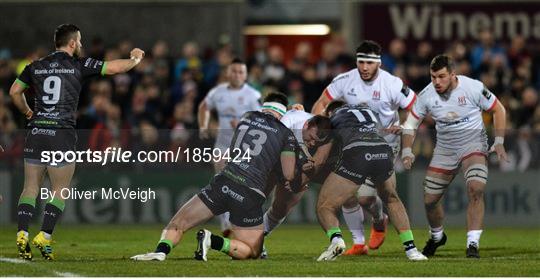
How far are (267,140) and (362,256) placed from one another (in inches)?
94.0

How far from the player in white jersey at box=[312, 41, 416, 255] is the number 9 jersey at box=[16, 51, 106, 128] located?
10.5 feet

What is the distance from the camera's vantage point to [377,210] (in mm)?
19078

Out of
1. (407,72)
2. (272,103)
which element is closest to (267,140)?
(272,103)

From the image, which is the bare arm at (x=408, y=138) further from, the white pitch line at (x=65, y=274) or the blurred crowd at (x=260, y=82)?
the blurred crowd at (x=260, y=82)

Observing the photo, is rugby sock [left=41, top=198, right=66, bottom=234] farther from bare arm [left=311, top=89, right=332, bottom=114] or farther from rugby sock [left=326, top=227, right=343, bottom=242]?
bare arm [left=311, top=89, right=332, bottom=114]

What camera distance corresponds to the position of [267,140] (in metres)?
16.5

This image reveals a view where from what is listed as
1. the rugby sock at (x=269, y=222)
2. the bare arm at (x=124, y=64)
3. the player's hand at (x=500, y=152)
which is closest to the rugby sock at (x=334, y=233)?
the rugby sock at (x=269, y=222)

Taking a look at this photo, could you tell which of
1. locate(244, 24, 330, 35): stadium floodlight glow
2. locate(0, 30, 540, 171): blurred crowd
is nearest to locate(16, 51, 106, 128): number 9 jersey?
locate(0, 30, 540, 171): blurred crowd

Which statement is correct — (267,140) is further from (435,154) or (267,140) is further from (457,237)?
(457,237)

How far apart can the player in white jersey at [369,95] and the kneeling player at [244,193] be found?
6.07 feet

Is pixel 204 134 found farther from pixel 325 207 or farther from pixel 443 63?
pixel 443 63

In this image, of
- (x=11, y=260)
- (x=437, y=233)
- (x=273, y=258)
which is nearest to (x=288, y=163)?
(x=273, y=258)

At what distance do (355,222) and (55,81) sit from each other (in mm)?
4389

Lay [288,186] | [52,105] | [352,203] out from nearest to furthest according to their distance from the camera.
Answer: [52,105] → [288,186] → [352,203]
